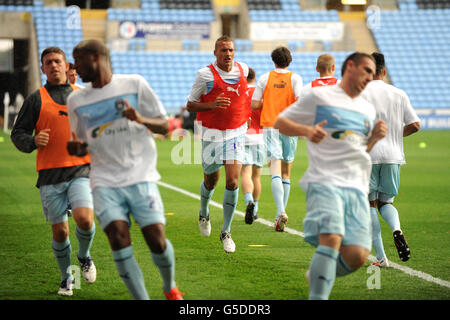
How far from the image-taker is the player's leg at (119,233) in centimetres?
476

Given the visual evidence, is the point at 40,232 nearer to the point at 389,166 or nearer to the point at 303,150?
the point at 389,166

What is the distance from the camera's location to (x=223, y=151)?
795cm

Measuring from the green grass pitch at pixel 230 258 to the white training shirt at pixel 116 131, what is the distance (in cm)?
131

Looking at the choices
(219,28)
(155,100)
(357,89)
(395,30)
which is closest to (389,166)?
(357,89)

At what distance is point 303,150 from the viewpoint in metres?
24.9

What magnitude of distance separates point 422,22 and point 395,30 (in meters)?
2.07

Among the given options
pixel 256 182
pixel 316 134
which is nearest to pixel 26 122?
pixel 316 134

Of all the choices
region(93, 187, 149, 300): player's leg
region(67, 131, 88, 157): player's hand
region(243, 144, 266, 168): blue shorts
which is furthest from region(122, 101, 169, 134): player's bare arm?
region(243, 144, 266, 168): blue shorts

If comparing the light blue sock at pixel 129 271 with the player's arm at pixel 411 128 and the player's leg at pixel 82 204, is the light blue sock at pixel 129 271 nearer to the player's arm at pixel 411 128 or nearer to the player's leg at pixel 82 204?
the player's leg at pixel 82 204

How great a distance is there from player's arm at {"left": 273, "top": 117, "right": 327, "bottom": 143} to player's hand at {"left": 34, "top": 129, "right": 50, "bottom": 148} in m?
1.87

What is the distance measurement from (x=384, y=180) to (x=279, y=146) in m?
2.73

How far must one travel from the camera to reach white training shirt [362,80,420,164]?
6.76m

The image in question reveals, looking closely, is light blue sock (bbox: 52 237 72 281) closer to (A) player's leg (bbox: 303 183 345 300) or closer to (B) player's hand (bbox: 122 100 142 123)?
(B) player's hand (bbox: 122 100 142 123)

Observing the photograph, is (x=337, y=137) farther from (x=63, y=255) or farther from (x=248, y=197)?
(x=248, y=197)
